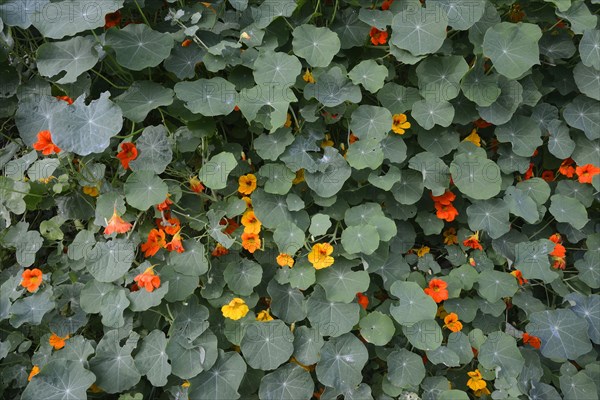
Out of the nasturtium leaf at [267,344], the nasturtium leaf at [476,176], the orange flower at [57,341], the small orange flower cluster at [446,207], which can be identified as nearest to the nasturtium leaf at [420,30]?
the nasturtium leaf at [476,176]

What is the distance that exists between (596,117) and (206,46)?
1.82 meters

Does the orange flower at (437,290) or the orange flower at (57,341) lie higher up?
the orange flower at (437,290)

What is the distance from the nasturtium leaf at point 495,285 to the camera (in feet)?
7.57

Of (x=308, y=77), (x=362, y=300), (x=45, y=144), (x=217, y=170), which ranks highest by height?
(x=308, y=77)

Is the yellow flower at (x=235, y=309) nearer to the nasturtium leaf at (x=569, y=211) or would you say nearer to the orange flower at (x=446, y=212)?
the orange flower at (x=446, y=212)

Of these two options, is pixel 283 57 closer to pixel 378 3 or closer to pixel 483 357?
pixel 378 3

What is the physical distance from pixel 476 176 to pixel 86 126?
163cm

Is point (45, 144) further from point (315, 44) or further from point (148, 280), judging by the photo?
point (315, 44)

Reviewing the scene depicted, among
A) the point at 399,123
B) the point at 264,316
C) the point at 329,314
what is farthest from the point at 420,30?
the point at 264,316

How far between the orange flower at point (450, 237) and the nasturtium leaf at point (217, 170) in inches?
43.3

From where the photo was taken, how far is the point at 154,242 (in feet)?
7.16

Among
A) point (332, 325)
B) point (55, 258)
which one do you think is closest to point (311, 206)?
point (332, 325)

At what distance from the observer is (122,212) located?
2111 millimetres

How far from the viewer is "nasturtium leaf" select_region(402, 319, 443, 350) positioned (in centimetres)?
217
